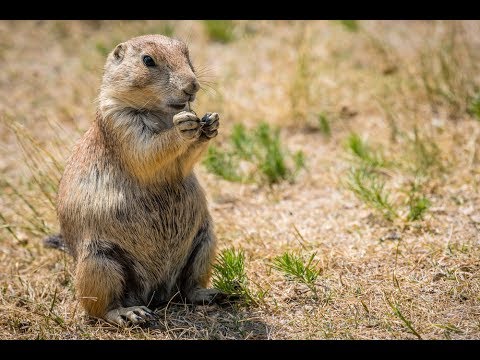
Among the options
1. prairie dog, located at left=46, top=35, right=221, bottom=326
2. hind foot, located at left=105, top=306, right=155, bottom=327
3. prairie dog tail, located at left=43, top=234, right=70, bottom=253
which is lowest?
hind foot, located at left=105, top=306, right=155, bottom=327

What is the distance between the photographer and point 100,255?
453 cm

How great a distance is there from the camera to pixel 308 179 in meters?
6.75

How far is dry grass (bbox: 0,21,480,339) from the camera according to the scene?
4.56 meters

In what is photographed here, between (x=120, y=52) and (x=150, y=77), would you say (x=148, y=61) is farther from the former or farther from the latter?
(x=120, y=52)

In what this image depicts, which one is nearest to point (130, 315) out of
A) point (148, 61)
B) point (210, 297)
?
point (210, 297)

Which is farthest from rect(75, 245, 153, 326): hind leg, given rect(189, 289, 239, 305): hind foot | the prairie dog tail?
the prairie dog tail

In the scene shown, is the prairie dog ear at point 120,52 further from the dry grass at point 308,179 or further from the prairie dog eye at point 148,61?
the dry grass at point 308,179

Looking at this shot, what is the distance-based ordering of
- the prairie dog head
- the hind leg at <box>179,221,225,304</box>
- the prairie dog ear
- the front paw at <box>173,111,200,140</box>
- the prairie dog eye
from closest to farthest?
the front paw at <box>173,111,200,140</box> → the prairie dog head → the prairie dog eye → the prairie dog ear → the hind leg at <box>179,221,225,304</box>

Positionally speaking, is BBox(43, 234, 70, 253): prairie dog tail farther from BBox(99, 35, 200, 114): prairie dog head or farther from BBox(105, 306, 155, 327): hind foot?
BBox(99, 35, 200, 114): prairie dog head

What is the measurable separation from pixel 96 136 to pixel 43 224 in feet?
4.96

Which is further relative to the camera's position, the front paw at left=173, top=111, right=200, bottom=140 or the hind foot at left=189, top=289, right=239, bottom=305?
the hind foot at left=189, top=289, right=239, bottom=305

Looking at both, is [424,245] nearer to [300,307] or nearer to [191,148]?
[300,307]

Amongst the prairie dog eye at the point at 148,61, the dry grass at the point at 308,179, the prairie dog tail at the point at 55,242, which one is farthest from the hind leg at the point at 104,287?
the prairie dog eye at the point at 148,61

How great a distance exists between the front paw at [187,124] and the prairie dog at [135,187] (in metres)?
0.04
